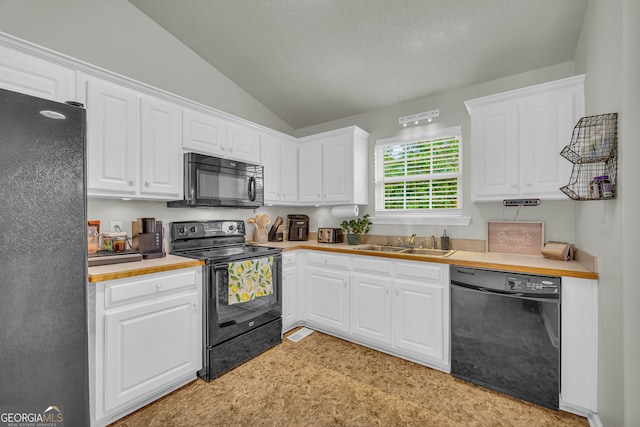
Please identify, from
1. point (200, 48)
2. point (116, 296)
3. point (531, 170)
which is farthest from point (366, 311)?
point (200, 48)

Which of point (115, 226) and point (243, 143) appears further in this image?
point (243, 143)

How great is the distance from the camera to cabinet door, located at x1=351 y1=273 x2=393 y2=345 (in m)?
2.61

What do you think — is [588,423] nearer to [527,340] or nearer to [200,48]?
[527,340]

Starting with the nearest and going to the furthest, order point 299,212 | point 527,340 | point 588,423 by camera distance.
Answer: point 588,423
point 527,340
point 299,212

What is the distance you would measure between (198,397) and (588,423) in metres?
2.59

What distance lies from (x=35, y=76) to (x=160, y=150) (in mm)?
824

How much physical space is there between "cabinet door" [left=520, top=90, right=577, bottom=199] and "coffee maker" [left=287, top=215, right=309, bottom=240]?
238 cm

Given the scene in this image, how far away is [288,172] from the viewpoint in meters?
3.63

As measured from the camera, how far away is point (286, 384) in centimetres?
220

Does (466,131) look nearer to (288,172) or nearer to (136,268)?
(288,172)

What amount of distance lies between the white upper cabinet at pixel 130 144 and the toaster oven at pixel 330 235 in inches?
65.9

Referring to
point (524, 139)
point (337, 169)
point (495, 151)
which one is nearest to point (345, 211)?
point (337, 169)

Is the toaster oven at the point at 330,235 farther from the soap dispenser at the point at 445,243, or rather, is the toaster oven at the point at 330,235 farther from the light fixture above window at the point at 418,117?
the light fixture above window at the point at 418,117

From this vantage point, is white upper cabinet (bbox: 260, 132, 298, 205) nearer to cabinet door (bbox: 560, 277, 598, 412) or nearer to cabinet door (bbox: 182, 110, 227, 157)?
cabinet door (bbox: 182, 110, 227, 157)
